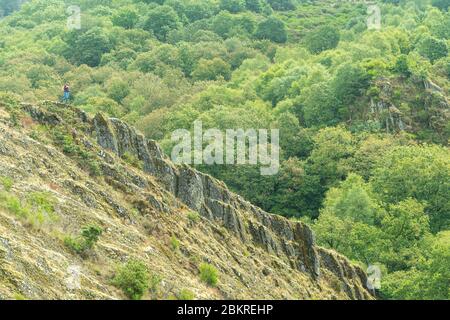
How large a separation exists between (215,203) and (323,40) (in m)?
138

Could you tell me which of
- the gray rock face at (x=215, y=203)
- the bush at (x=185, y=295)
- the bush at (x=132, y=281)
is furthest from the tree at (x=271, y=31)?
the bush at (x=132, y=281)

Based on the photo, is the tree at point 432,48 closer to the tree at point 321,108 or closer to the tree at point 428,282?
the tree at point 321,108

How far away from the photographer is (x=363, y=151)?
101750 millimetres

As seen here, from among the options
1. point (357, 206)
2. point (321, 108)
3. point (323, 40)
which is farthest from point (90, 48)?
point (357, 206)

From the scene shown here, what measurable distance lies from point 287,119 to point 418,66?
2356cm

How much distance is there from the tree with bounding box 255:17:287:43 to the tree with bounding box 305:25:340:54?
619 inches

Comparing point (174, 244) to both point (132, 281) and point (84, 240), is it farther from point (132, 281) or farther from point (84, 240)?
point (132, 281)

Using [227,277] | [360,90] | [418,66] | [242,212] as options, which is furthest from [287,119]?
[227,277]

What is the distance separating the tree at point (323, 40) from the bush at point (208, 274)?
14468 centimetres

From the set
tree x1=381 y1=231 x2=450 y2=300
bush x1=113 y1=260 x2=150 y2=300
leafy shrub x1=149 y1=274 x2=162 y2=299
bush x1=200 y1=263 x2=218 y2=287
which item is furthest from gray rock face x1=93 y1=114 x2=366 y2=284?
tree x1=381 y1=231 x2=450 y2=300

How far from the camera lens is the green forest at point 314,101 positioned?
76.1 metres

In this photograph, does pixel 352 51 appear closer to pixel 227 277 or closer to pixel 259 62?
pixel 259 62

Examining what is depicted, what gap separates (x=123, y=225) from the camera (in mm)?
31078

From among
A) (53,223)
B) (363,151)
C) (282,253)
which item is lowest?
(363,151)
